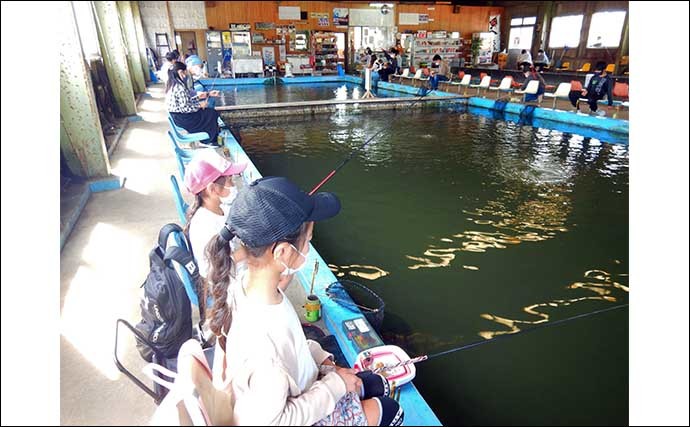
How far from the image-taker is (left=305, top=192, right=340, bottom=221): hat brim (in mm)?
1085

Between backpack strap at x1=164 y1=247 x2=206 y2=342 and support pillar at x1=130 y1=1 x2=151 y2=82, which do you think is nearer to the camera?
backpack strap at x1=164 y1=247 x2=206 y2=342

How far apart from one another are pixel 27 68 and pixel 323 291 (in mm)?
1720

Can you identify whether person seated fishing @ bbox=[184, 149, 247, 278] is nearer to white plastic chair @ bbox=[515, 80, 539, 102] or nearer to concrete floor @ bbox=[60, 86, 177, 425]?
concrete floor @ bbox=[60, 86, 177, 425]

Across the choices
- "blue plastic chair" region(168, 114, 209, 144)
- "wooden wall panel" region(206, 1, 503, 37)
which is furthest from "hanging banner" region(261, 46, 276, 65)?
"blue plastic chair" region(168, 114, 209, 144)

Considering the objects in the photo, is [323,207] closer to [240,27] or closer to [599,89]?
[599,89]

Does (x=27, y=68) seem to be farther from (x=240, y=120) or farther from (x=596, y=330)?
(x=240, y=120)

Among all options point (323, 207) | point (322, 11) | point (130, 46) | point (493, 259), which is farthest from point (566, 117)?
point (322, 11)

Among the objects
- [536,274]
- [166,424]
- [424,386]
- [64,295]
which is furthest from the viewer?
[536,274]

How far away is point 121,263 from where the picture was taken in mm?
2486

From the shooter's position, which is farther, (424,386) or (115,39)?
(115,39)

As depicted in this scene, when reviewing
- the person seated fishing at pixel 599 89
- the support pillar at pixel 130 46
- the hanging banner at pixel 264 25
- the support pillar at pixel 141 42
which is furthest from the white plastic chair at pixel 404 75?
the support pillar at pixel 141 42

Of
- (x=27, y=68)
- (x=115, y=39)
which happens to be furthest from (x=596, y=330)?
(x=115, y=39)

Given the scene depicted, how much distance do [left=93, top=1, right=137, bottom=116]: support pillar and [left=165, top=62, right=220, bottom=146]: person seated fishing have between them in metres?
3.29

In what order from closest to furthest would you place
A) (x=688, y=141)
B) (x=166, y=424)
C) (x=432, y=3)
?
(x=166, y=424), (x=688, y=141), (x=432, y=3)
